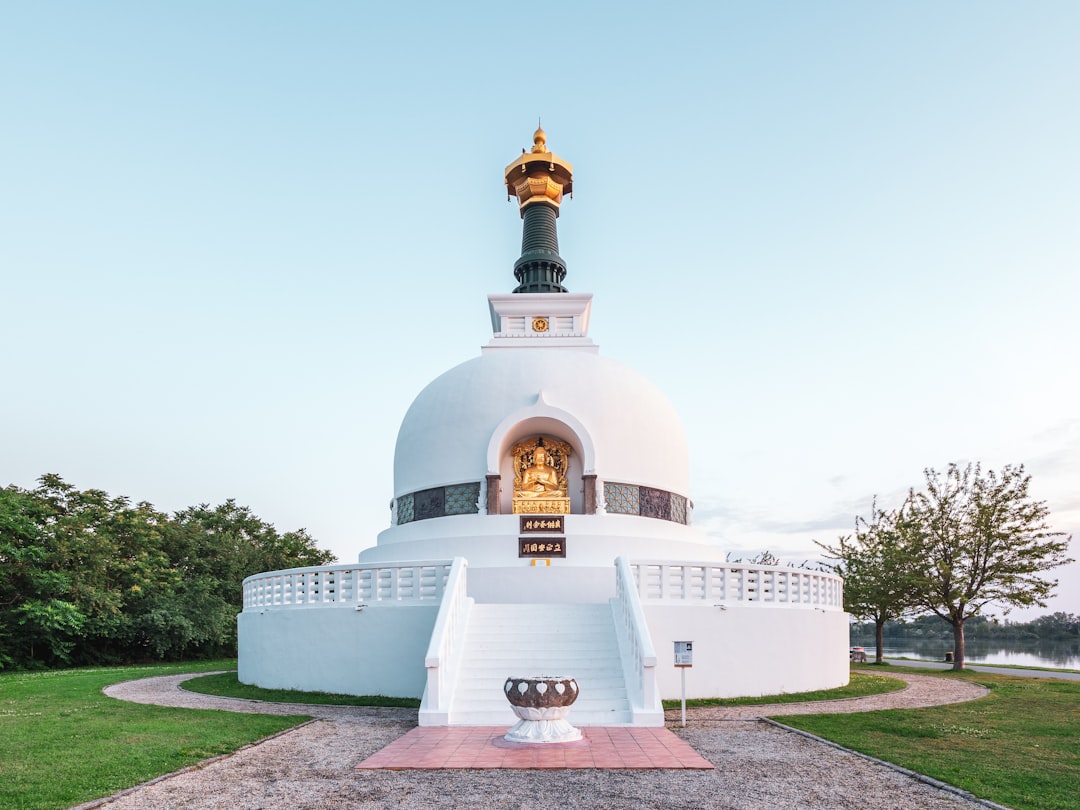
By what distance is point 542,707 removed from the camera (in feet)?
31.9

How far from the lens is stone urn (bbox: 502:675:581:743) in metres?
9.71

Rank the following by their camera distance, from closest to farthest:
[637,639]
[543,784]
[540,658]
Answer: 1. [543,784]
2. [637,639]
3. [540,658]

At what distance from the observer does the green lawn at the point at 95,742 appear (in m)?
7.48

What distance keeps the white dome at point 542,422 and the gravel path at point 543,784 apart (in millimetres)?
10508

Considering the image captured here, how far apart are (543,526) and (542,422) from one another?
3.24 meters

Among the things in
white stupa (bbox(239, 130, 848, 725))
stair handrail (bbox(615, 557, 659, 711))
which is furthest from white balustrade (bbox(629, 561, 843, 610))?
stair handrail (bbox(615, 557, 659, 711))

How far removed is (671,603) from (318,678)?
691 centimetres

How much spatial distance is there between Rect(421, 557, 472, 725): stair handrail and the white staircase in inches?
5.9

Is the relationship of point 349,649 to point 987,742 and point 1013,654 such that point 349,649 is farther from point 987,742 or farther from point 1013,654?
point 1013,654

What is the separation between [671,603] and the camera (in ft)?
47.2

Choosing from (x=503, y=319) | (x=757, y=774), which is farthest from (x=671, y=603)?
(x=503, y=319)

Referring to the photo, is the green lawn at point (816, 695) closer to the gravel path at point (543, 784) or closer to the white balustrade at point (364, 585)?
the gravel path at point (543, 784)

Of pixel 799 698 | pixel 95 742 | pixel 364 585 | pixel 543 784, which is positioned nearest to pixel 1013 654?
pixel 799 698

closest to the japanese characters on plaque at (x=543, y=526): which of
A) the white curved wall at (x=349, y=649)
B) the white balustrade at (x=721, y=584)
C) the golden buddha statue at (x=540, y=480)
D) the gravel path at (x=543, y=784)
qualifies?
the golden buddha statue at (x=540, y=480)
